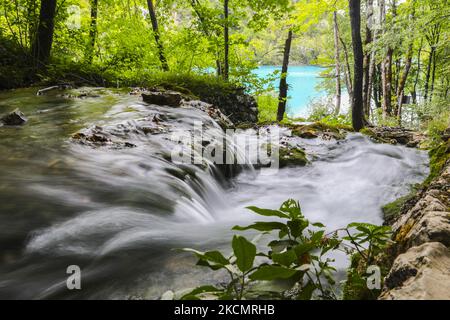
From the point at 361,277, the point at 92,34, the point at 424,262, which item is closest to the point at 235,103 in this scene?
the point at 92,34

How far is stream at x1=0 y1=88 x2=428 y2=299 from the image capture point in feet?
5.94

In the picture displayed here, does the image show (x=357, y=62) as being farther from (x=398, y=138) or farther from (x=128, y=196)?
(x=128, y=196)

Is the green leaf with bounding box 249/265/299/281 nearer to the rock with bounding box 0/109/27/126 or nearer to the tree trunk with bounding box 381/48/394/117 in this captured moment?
the rock with bounding box 0/109/27/126

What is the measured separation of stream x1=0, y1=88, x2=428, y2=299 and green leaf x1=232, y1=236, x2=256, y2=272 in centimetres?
66

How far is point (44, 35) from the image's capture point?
8367 millimetres

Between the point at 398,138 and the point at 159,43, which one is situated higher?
the point at 159,43

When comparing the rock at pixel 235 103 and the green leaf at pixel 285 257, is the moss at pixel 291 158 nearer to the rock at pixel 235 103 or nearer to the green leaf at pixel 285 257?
the rock at pixel 235 103

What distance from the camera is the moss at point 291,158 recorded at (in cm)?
625

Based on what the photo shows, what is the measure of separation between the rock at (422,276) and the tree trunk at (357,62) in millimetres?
8427

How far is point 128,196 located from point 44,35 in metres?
7.68

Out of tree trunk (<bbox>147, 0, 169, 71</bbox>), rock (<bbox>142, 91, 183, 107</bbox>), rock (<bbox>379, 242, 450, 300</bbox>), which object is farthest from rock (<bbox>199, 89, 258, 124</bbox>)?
rock (<bbox>379, 242, 450, 300</bbox>)

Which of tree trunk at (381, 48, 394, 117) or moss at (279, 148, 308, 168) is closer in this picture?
moss at (279, 148, 308, 168)
